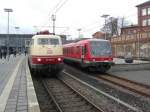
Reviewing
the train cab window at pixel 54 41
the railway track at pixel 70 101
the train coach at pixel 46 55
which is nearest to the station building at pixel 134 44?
the train cab window at pixel 54 41

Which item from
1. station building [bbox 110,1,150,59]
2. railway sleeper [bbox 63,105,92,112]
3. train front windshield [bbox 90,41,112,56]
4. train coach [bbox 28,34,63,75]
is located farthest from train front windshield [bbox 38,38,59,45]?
station building [bbox 110,1,150,59]

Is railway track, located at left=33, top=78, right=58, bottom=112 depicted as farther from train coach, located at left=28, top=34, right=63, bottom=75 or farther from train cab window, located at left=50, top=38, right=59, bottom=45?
train cab window, located at left=50, top=38, right=59, bottom=45

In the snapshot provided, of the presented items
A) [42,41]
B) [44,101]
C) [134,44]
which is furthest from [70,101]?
[134,44]

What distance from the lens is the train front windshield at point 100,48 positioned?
82.3 ft

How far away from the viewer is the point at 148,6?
91562 millimetres

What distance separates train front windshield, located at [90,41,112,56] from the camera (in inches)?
988

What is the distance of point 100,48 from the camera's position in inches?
1000

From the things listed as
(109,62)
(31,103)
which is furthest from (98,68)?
(31,103)

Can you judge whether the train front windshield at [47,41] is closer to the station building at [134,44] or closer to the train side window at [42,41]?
the train side window at [42,41]

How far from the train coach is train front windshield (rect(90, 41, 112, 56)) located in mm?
4580

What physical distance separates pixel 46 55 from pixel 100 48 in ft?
20.6

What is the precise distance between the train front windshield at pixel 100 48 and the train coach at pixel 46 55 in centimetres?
458

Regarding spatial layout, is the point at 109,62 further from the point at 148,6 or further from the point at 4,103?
the point at 148,6

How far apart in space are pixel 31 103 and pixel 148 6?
86765 millimetres
